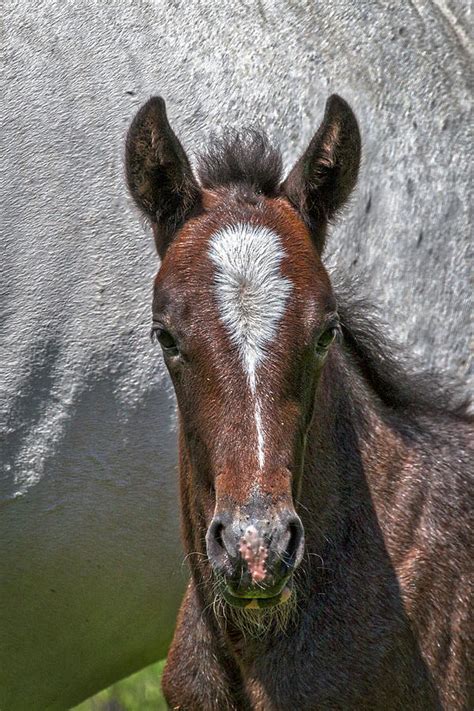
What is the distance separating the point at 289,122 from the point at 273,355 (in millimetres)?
1789

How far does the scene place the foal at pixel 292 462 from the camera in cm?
310

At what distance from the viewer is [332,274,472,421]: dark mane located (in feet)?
12.6

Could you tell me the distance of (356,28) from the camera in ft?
15.8

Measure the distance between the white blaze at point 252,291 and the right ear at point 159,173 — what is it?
30cm

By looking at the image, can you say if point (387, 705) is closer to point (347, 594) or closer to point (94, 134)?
point (347, 594)

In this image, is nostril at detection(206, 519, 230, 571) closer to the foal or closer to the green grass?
the foal

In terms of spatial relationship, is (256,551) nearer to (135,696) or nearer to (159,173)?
(159,173)

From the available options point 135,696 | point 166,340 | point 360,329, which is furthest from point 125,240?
point 135,696

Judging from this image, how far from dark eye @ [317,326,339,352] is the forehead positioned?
68 mm

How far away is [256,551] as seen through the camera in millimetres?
2887

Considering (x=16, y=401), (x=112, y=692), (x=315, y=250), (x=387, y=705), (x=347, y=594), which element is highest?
(x=315, y=250)

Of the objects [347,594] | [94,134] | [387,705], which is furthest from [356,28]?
[387,705]

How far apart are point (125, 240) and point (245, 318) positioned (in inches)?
59.3

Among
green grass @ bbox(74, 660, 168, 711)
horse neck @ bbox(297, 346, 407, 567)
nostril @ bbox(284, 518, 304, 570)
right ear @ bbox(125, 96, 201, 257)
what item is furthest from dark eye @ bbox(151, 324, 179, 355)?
green grass @ bbox(74, 660, 168, 711)
